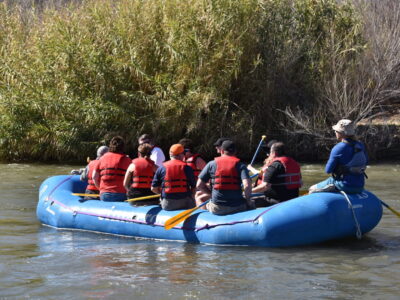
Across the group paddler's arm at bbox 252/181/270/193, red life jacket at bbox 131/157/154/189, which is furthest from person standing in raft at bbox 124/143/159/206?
paddler's arm at bbox 252/181/270/193

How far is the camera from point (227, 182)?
8062mm

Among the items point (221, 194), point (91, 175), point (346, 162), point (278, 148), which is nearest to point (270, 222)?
point (221, 194)

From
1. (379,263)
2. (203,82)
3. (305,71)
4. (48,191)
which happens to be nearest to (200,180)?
(379,263)

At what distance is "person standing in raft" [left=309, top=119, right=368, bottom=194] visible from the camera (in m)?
7.96

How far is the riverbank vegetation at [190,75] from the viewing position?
1755 centimetres

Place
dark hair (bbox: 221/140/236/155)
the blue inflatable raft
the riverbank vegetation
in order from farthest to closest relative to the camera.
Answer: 1. the riverbank vegetation
2. dark hair (bbox: 221/140/236/155)
3. the blue inflatable raft

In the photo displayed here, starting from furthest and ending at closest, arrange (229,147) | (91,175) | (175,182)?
(91,175) < (175,182) < (229,147)

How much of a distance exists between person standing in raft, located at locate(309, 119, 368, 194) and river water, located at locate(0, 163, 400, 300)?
0.65 metres

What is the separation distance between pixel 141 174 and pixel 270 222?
179 centimetres

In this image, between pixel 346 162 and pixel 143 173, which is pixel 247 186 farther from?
pixel 143 173

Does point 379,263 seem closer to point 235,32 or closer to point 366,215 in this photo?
point 366,215

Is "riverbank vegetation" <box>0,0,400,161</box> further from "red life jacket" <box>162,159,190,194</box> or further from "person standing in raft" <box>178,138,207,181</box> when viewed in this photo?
"red life jacket" <box>162,159,190,194</box>

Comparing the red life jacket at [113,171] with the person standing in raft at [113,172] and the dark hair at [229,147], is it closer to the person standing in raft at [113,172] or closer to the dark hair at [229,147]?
the person standing in raft at [113,172]

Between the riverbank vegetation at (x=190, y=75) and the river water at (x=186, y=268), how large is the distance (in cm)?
840
